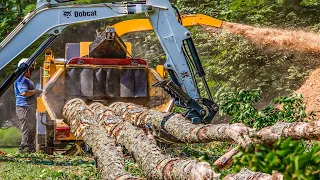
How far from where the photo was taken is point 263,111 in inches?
414

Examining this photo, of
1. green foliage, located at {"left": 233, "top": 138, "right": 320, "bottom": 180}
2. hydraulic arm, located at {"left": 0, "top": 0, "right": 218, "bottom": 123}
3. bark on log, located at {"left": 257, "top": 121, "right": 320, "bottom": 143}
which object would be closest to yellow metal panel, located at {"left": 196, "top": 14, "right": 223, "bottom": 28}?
hydraulic arm, located at {"left": 0, "top": 0, "right": 218, "bottom": 123}

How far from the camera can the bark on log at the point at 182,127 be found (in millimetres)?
6848

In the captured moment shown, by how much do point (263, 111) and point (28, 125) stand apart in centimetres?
566

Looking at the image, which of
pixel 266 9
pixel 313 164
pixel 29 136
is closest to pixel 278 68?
pixel 266 9

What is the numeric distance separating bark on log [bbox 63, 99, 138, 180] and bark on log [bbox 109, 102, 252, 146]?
2.38 feet

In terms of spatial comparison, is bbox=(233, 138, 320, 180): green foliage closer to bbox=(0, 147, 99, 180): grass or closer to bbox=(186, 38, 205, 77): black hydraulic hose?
bbox=(0, 147, 99, 180): grass

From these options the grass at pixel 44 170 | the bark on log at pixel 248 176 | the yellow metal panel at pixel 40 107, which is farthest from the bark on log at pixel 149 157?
the yellow metal panel at pixel 40 107

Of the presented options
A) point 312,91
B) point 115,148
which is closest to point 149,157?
point 115,148

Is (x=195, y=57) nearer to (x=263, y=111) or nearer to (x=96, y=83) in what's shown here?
(x=263, y=111)

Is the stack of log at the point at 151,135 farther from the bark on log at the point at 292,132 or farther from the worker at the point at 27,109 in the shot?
the worker at the point at 27,109

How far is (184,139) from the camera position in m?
8.83

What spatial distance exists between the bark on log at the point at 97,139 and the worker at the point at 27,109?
2393 mm

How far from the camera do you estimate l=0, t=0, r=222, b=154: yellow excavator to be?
11.2m

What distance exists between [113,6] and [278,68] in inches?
295
